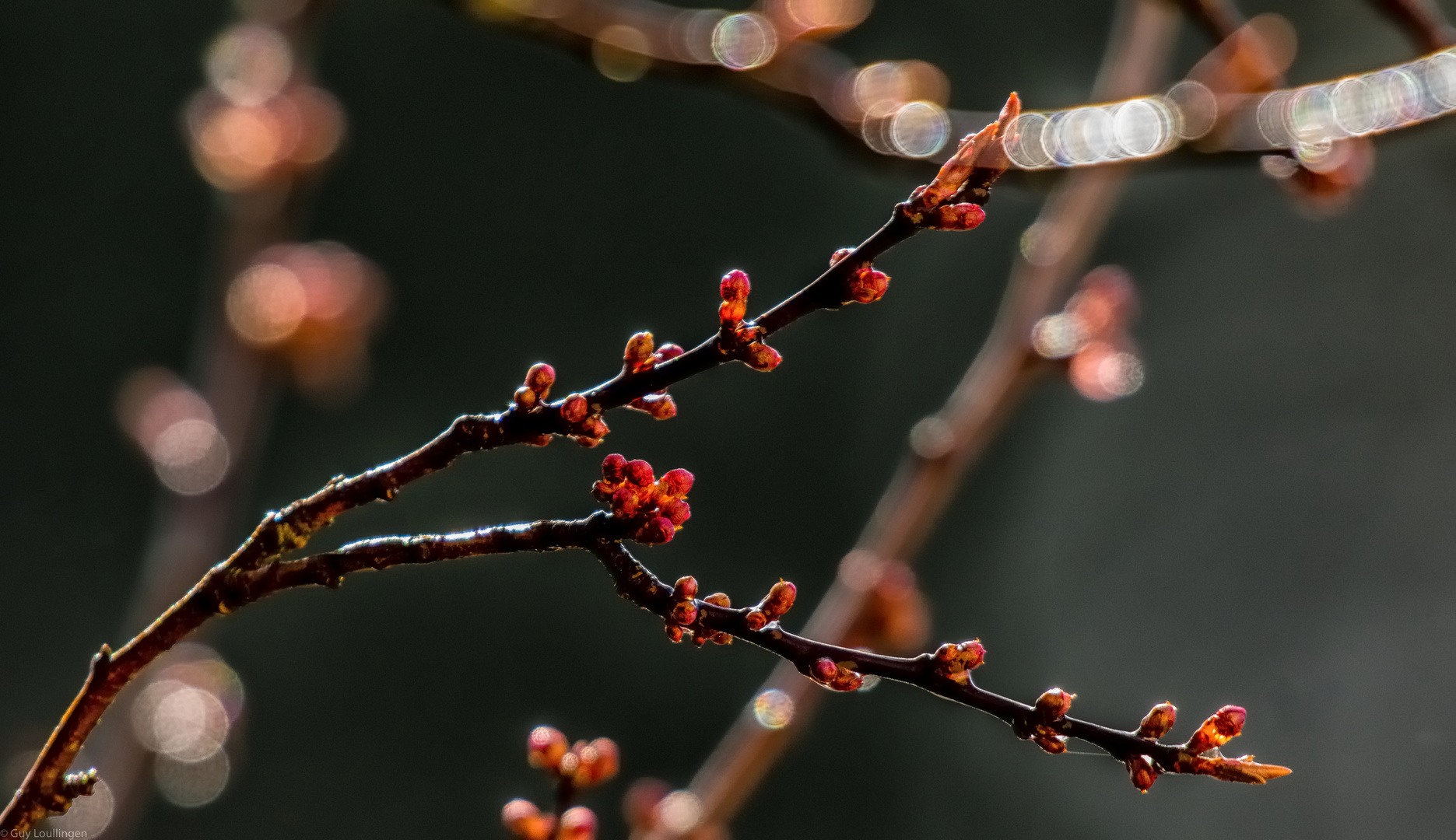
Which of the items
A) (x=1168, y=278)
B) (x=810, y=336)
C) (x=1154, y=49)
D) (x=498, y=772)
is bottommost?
(x=498, y=772)

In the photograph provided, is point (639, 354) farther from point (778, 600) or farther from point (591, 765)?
point (591, 765)

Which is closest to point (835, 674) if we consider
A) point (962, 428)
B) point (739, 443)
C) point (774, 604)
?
point (774, 604)

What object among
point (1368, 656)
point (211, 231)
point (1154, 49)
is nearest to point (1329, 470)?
point (1368, 656)

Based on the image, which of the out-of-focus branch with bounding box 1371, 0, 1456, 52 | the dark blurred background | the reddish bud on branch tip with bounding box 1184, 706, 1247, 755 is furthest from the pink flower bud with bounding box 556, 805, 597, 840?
the dark blurred background

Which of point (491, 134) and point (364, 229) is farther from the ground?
point (491, 134)

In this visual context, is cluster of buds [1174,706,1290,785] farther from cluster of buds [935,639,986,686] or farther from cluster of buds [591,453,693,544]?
cluster of buds [591,453,693,544]

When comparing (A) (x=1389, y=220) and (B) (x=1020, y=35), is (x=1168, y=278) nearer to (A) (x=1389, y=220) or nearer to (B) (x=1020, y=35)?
(A) (x=1389, y=220)

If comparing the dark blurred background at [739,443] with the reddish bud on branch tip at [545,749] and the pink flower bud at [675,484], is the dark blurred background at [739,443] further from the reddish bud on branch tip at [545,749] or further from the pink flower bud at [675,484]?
the pink flower bud at [675,484]

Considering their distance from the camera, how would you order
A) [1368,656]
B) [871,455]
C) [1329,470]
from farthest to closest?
1. [871,455]
2. [1329,470]
3. [1368,656]
